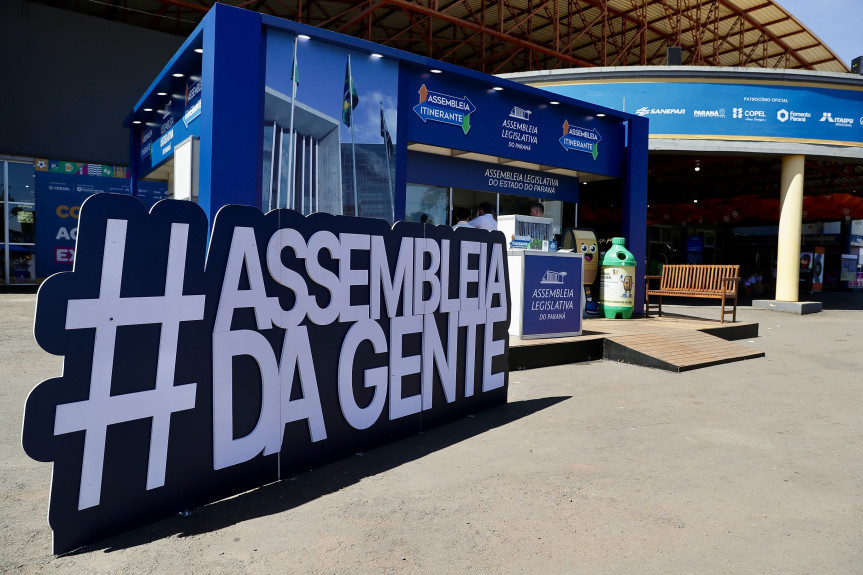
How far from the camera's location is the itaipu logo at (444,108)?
9445mm

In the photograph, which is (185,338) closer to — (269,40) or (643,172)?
(269,40)

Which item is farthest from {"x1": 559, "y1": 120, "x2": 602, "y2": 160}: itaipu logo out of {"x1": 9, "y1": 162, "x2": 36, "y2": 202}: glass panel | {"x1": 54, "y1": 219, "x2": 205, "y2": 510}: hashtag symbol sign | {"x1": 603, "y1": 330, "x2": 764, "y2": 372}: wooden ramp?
{"x1": 9, "y1": 162, "x2": 36, "y2": 202}: glass panel

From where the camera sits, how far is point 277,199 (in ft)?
24.7

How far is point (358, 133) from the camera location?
27.8 feet

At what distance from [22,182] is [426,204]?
1423 centimetres

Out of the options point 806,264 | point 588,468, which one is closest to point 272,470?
point 588,468

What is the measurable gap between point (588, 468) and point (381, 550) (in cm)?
171

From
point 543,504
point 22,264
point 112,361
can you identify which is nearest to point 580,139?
point 543,504

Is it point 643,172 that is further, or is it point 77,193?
point 77,193

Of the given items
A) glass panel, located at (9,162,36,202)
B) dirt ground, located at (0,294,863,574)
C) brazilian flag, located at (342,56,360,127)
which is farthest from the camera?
glass panel, located at (9,162,36,202)

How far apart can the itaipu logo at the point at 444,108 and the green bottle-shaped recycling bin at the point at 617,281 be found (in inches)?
138

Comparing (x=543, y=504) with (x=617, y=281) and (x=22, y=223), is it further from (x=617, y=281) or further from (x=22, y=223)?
(x=22, y=223)

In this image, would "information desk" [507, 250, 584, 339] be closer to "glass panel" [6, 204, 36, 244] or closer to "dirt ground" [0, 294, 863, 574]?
"dirt ground" [0, 294, 863, 574]

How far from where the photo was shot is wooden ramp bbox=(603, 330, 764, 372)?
294 inches
